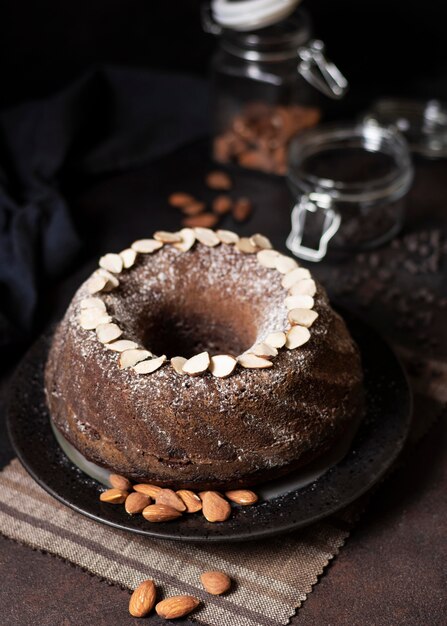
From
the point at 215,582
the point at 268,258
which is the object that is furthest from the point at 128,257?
the point at 215,582

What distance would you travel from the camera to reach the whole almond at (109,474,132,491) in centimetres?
138

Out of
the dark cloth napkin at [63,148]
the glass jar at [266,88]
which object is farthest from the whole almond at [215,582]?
the glass jar at [266,88]

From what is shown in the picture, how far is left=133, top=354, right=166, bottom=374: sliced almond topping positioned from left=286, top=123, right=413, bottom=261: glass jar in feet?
2.76

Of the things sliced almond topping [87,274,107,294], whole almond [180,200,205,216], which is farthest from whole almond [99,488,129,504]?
whole almond [180,200,205,216]

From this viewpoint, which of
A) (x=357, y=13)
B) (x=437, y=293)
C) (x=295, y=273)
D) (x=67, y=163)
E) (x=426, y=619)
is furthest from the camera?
(x=357, y=13)

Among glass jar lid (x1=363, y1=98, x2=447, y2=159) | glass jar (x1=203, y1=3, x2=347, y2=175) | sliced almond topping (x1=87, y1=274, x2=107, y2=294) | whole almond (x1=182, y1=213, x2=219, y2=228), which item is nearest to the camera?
sliced almond topping (x1=87, y1=274, x2=107, y2=294)

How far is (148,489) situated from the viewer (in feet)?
4.49

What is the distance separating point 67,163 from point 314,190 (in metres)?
0.67

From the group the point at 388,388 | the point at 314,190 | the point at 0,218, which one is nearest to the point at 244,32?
the point at 314,190

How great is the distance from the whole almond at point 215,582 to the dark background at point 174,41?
69.1 inches

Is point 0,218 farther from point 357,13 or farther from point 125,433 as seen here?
point 357,13

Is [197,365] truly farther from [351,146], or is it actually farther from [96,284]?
[351,146]

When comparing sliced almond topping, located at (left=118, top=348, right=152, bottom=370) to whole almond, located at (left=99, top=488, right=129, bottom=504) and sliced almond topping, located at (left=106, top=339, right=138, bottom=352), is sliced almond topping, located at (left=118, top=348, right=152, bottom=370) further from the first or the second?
whole almond, located at (left=99, top=488, right=129, bottom=504)

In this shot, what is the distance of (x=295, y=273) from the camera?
1.53m
